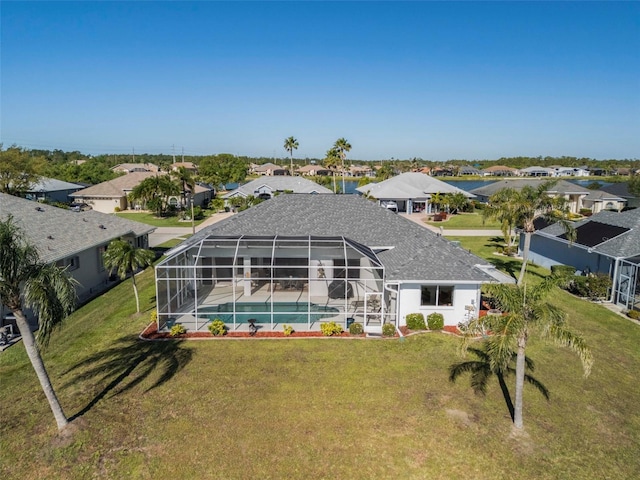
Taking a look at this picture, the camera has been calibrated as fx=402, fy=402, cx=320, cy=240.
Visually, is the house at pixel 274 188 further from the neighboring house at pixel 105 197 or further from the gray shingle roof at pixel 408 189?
the neighboring house at pixel 105 197

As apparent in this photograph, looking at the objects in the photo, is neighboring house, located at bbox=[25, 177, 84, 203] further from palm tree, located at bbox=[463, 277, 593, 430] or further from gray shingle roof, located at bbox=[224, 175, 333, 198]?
palm tree, located at bbox=[463, 277, 593, 430]

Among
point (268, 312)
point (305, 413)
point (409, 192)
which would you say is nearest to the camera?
point (305, 413)

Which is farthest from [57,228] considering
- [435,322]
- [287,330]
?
[435,322]

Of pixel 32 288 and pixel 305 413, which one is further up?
pixel 32 288

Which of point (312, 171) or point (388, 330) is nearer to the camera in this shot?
point (388, 330)

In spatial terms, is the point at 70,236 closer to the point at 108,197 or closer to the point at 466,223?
the point at 108,197

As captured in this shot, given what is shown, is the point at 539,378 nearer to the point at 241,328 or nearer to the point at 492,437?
the point at 492,437

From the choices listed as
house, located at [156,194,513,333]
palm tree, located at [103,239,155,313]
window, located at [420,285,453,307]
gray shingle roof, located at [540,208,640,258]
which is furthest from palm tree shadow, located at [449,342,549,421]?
palm tree, located at [103,239,155,313]

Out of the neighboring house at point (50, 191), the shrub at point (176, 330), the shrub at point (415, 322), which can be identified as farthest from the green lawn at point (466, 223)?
the neighboring house at point (50, 191)
